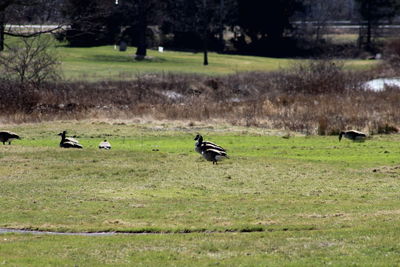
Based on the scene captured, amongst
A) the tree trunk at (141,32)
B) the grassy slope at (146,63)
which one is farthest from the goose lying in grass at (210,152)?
the tree trunk at (141,32)

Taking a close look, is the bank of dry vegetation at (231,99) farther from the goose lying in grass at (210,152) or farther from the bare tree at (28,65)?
the goose lying in grass at (210,152)

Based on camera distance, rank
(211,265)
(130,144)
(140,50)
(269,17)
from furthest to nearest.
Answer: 1. (269,17)
2. (140,50)
3. (130,144)
4. (211,265)

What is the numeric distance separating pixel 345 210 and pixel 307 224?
A: 2.08m

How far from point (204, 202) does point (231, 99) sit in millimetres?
34163

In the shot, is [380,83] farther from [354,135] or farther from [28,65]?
[354,135]

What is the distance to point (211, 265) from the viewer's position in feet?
39.6

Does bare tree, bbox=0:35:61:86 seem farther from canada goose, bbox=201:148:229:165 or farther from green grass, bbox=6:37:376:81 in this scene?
canada goose, bbox=201:148:229:165

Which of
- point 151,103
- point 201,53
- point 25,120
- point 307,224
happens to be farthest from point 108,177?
point 201,53

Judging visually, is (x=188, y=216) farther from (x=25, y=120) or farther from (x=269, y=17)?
(x=269, y=17)

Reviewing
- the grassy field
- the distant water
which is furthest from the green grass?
the grassy field

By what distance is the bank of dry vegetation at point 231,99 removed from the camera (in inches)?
1570

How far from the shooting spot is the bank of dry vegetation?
3988 centimetres

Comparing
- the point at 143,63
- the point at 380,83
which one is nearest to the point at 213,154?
the point at 380,83

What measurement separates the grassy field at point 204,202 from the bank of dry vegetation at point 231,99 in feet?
20.8
